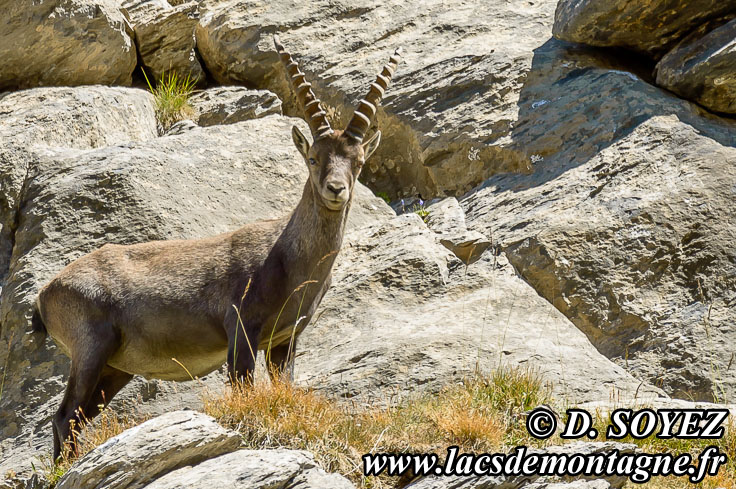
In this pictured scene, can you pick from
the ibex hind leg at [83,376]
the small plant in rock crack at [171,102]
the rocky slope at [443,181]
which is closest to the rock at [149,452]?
the ibex hind leg at [83,376]

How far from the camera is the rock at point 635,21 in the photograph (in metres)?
12.3

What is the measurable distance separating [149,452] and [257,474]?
75 cm

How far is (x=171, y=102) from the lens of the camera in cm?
1385

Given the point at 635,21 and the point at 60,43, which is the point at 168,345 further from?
the point at 635,21

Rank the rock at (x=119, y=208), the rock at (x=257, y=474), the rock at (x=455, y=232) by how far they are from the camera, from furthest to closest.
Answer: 1. the rock at (x=455, y=232)
2. the rock at (x=119, y=208)
3. the rock at (x=257, y=474)

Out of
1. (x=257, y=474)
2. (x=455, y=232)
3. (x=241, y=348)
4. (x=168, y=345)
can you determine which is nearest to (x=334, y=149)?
(x=241, y=348)

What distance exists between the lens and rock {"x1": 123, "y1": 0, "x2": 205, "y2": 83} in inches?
594

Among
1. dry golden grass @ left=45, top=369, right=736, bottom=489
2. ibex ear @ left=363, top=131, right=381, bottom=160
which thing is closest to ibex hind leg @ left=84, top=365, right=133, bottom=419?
dry golden grass @ left=45, top=369, right=736, bottom=489

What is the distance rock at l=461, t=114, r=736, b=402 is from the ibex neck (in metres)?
2.82

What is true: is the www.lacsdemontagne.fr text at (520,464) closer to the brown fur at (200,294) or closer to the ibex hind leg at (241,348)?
the ibex hind leg at (241,348)

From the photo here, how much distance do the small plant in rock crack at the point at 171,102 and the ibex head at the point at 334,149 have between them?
4825 millimetres

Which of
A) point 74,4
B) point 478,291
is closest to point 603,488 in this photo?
point 478,291

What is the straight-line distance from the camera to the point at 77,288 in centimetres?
884

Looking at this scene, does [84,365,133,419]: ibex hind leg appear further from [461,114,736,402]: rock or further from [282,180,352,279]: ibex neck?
[461,114,736,402]: rock
